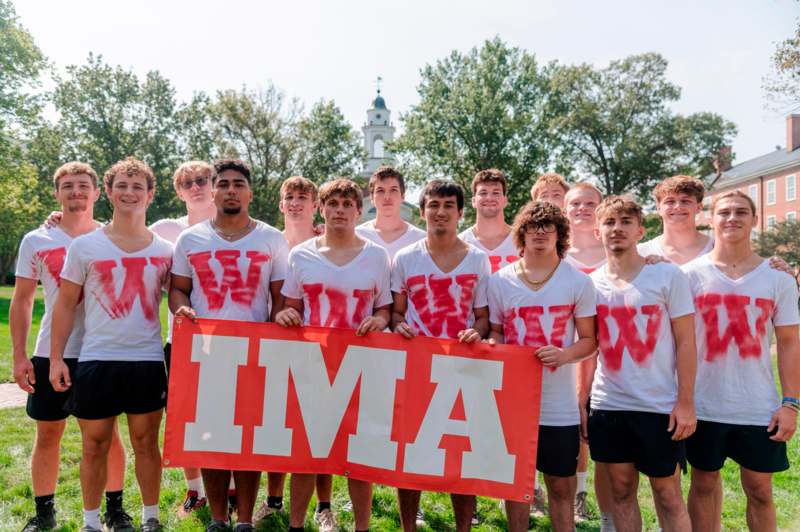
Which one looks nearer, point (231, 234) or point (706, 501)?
point (706, 501)

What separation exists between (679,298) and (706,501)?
5.05 ft

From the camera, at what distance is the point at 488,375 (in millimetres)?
4281

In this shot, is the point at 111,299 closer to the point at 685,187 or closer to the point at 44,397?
the point at 44,397

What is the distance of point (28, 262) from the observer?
486 cm

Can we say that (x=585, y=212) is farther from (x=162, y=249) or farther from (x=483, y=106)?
(x=483, y=106)

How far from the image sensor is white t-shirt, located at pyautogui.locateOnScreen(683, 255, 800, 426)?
4043 millimetres

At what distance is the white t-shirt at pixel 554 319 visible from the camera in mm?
4090

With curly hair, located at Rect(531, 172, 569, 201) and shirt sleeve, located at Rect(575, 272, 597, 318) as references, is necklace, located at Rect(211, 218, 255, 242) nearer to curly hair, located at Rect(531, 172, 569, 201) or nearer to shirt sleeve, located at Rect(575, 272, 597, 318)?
shirt sleeve, located at Rect(575, 272, 597, 318)

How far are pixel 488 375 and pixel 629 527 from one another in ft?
4.56

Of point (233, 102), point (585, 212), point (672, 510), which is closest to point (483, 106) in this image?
point (233, 102)

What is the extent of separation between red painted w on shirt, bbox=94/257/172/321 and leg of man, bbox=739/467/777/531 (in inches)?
178

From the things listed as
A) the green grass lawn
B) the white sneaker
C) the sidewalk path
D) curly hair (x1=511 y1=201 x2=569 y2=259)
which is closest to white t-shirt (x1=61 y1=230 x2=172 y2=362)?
the green grass lawn

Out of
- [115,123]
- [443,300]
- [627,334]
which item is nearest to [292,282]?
[443,300]

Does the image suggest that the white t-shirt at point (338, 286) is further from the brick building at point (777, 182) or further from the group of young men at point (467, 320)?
the brick building at point (777, 182)
